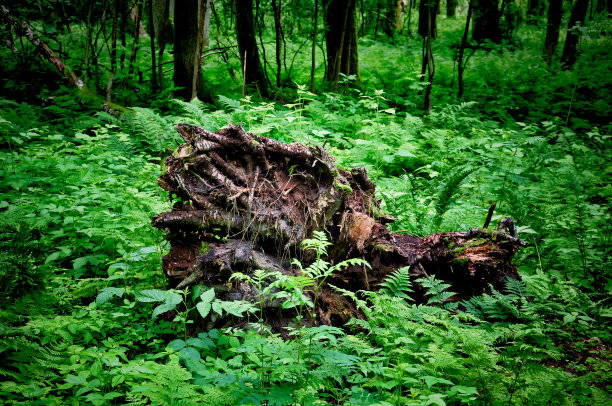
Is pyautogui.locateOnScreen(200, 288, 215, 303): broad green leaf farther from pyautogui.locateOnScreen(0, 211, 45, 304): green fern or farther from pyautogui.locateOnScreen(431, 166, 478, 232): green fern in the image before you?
pyautogui.locateOnScreen(431, 166, 478, 232): green fern

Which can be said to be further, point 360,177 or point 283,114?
point 283,114

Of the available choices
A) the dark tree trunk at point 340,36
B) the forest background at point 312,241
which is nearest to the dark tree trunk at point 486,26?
the forest background at point 312,241

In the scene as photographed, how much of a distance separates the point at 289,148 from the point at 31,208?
2.91m

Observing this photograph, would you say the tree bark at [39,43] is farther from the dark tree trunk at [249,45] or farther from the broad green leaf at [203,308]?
the broad green leaf at [203,308]

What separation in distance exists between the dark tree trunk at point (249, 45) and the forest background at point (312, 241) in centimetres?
5

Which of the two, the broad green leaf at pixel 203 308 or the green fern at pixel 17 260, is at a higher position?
the green fern at pixel 17 260

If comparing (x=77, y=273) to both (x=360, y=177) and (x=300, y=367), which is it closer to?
(x=300, y=367)

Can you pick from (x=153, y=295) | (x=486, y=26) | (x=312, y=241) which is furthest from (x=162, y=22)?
(x=486, y=26)

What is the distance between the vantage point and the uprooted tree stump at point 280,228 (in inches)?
119

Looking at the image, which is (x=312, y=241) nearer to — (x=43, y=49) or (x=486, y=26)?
(x=43, y=49)

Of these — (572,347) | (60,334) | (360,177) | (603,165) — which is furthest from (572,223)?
(60,334)

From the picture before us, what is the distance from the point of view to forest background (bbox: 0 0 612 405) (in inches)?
81.0

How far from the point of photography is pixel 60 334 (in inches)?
92.1

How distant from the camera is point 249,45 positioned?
28.7ft
